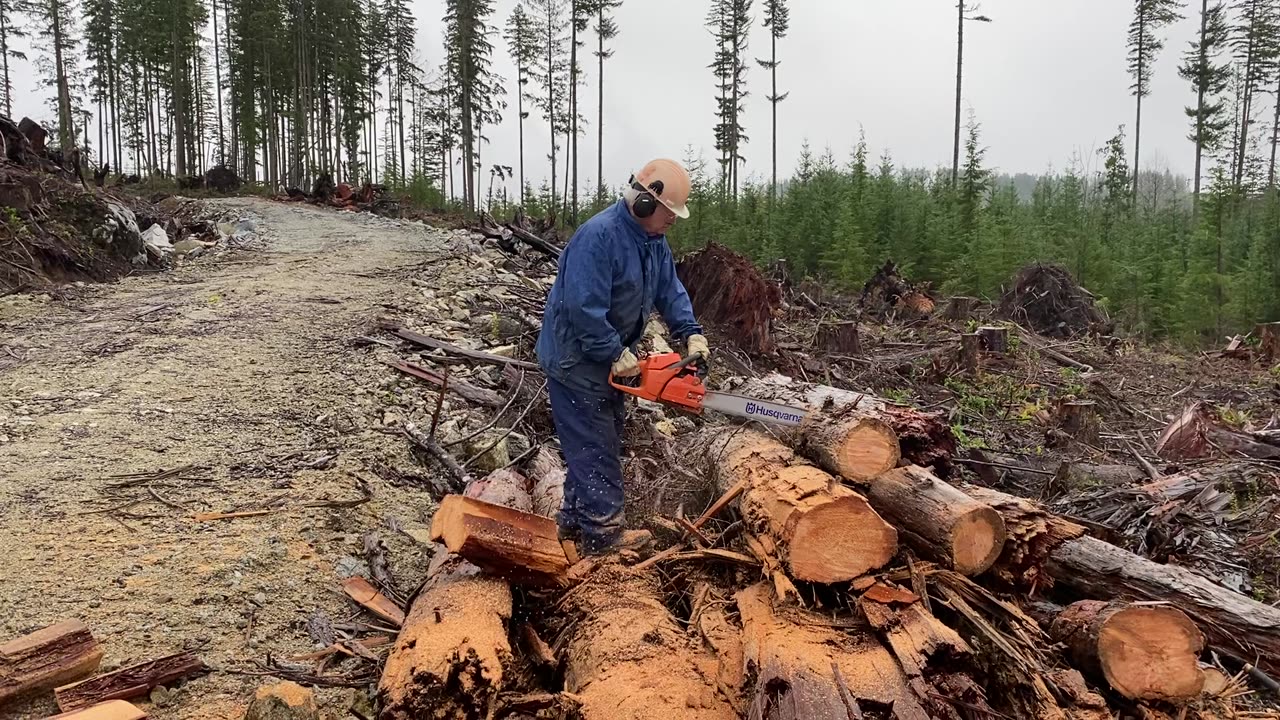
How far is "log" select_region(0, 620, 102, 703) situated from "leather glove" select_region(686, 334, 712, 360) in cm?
264

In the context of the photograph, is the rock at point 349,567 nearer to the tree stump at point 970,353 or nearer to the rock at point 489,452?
the rock at point 489,452

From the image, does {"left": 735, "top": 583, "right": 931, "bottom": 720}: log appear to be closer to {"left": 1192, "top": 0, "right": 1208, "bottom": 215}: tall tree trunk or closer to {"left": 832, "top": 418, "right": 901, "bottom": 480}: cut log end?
{"left": 832, "top": 418, "right": 901, "bottom": 480}: cut log end

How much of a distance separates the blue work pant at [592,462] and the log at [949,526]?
1.38 metres

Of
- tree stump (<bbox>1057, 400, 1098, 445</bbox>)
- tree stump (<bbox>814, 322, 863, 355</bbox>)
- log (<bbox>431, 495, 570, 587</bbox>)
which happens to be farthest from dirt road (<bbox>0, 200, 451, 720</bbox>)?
tree stump (<bbox>1057, 400, 1098, 445</bbox>)

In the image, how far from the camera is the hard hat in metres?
3.58

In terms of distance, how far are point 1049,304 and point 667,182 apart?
11.6 m

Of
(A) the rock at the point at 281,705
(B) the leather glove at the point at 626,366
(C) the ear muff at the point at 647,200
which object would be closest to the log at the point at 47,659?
(A) the rock at the point at 281,705

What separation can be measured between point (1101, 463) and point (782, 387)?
11.4 ft

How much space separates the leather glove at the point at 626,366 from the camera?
3504 millimetres

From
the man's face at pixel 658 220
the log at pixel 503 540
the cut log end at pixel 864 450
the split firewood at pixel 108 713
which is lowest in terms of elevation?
the split firewood at pixel 108 713

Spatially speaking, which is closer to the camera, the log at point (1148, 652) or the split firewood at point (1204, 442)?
the log at point (1148, 652)

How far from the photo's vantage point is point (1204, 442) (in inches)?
238

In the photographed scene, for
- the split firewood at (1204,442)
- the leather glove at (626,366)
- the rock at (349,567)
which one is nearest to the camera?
the rock at (349,567)

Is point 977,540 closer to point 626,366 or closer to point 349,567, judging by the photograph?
point 626,366
